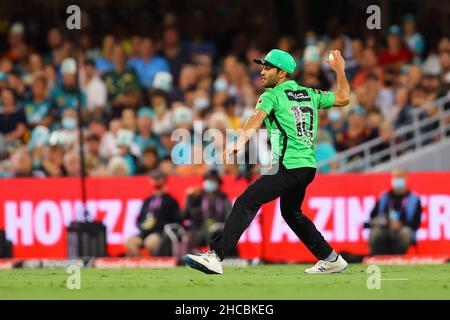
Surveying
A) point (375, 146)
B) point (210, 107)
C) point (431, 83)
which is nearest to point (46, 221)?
point (210, 107)

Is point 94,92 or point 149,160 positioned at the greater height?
point 94,92

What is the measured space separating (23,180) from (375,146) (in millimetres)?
5218

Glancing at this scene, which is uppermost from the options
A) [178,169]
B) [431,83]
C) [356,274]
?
[431,83]

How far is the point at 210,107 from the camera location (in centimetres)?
2009

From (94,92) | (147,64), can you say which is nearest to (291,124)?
(94,92)

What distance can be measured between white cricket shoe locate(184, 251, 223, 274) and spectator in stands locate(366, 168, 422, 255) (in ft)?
→ 16.8

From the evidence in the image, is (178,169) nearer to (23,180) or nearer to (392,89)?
(23,180)

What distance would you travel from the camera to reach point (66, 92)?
21.4 m

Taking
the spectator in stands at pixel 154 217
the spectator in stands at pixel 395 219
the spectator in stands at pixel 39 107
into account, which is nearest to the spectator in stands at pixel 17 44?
the spectator in stands at pixel 39 107

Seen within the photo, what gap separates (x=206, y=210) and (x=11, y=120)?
4.49m

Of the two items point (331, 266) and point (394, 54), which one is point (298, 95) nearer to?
point (331, 266)

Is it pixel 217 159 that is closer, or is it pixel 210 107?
pixel 217 159

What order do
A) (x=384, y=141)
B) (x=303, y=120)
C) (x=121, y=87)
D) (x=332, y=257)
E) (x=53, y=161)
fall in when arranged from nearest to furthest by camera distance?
(x=303, y=120) < (x=332, y=257) < (x=384, y=141) < (x=53, y=161) < (x=121, y=87)

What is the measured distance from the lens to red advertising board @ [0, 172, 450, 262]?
17719mm
